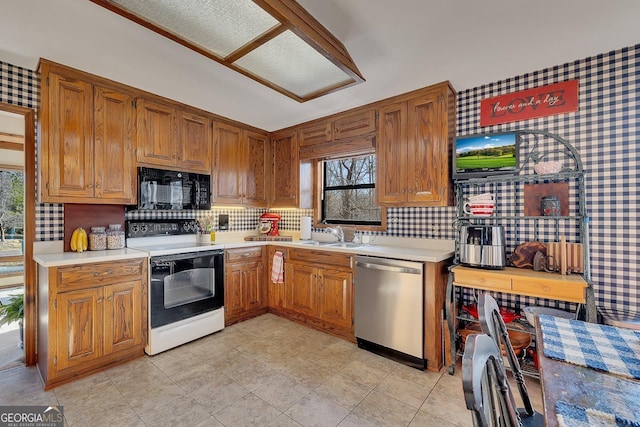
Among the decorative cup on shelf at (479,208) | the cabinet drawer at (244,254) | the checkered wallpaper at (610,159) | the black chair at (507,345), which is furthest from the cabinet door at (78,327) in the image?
the checkered wallpaper at (610,159)

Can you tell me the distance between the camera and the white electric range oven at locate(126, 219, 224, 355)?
2570 millimetres

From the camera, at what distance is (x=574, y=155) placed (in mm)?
2080

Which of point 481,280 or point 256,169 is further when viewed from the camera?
point 256,169

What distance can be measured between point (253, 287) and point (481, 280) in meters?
2.46

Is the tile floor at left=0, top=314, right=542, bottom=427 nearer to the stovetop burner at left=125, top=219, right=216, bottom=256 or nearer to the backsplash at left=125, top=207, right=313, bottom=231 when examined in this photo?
the stovetop burner at left=125, top=219, right=216, bottom=256

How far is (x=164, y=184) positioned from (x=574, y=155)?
3.59 meters

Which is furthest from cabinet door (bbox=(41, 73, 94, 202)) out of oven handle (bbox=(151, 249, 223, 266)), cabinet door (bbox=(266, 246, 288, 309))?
cabinet door (bbox=(266, 246, 288, 309))

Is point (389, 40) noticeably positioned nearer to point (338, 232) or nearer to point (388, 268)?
point (388, 268)

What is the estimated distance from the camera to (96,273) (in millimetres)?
2244

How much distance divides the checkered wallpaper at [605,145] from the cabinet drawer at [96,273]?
64 cm

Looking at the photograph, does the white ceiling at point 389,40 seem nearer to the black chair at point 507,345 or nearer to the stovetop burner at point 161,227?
the stovetop burner at point 161,227

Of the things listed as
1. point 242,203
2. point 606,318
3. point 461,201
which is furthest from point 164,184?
point 606,318

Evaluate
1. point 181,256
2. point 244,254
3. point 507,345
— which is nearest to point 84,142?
point 181,256

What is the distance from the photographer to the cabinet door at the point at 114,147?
8.23 ft
